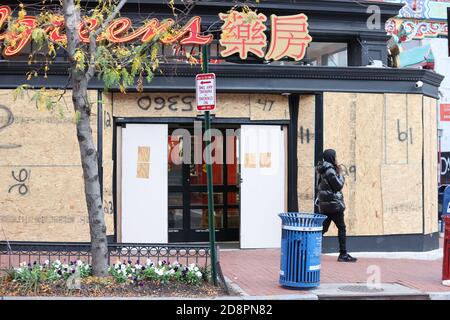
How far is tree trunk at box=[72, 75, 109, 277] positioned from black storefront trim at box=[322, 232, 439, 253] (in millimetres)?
5136

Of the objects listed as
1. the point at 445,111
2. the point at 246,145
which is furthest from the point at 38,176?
the point at 445,111

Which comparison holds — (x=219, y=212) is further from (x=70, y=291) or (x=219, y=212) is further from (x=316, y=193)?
(x=70, y=291)

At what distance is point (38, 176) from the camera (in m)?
11.4

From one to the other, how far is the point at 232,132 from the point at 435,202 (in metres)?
4.52

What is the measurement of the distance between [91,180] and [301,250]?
2.98 meters

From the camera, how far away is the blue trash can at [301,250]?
8289mm

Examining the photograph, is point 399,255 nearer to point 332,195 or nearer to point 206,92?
point 332,195

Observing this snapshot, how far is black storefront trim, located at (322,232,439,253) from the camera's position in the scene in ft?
39.4

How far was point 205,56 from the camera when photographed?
835cm

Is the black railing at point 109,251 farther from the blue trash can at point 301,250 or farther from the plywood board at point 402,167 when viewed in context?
the plywood board at point 402,167

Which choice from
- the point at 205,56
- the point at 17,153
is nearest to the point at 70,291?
the point at 205,56

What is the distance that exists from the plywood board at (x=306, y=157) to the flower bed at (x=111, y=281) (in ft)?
12.9

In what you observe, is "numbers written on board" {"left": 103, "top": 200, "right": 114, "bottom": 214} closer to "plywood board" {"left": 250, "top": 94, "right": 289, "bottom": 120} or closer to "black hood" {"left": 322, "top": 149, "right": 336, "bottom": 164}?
"plywood board" {"left": 250, "top": 94, "right": 289, "bottom": 120}

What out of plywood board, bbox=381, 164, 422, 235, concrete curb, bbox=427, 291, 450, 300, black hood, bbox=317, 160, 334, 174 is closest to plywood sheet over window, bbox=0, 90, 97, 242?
black hood, bbox=317, 160, 334, 174
